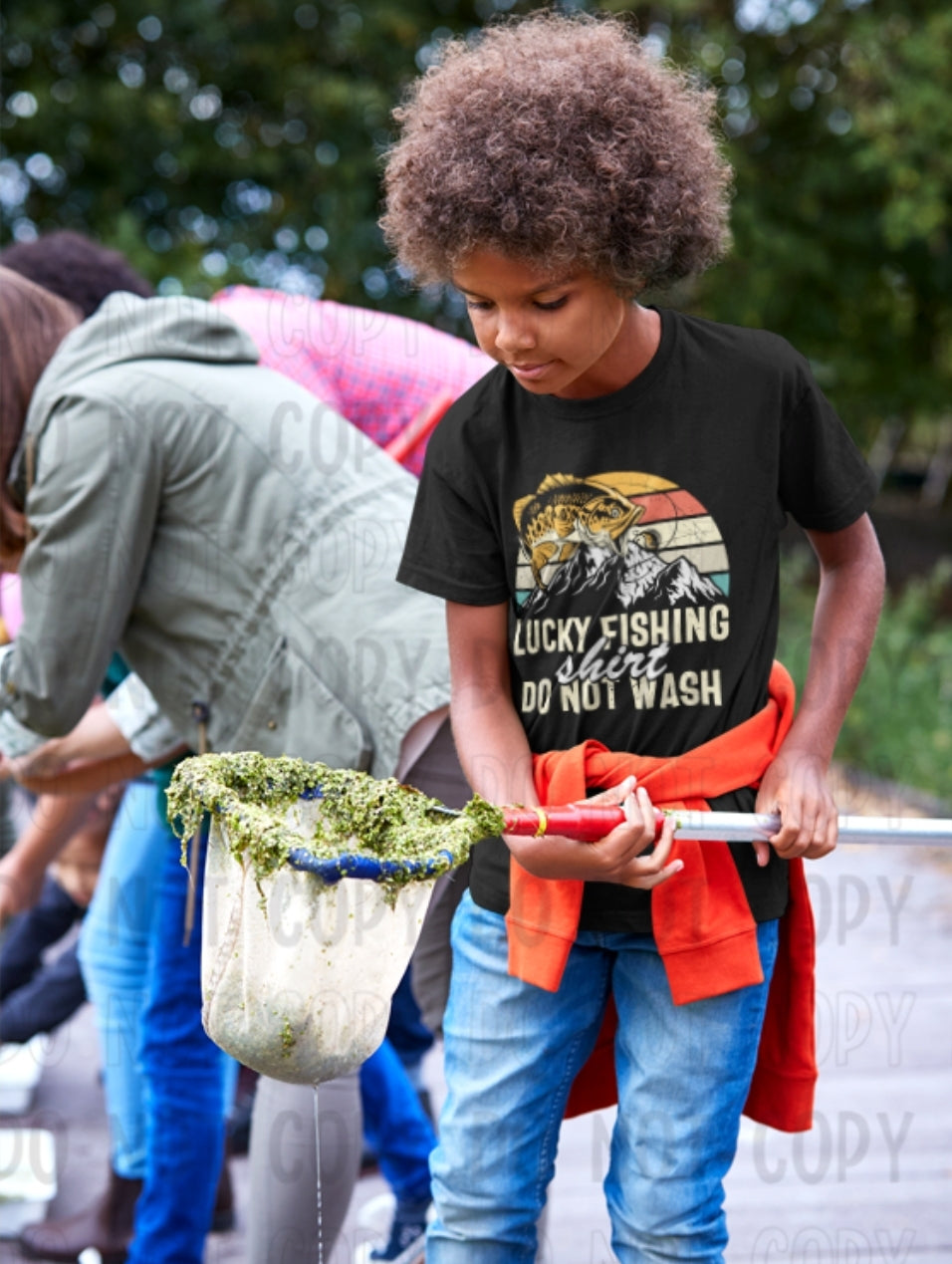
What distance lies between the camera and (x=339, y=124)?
955 centimetres

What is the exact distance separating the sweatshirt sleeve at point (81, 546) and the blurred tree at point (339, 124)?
22.0 feet

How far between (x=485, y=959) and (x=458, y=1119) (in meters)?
0.19

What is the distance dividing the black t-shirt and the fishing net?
11.2 inches

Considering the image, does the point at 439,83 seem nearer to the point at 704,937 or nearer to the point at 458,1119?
the point at 704,937

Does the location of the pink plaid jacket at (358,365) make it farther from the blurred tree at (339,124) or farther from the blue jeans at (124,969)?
the blurred tree at (339,124)

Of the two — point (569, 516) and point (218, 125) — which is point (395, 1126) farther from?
point (218, 125)

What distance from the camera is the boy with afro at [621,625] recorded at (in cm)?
170

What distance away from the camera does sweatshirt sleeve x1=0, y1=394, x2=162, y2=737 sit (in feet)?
6.59

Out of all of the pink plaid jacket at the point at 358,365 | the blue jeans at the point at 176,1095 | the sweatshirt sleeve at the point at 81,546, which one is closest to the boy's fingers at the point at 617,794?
the sweatshirt sleeve at the point at 81,546

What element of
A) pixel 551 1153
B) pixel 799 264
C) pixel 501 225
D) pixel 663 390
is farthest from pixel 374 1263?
pixel 799 264

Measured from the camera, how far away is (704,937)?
175cm

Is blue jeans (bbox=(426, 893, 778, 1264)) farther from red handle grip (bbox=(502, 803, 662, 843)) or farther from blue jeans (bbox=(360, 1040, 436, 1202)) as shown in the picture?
blue jeans (bbox=(360, 1040, 436, 1202))

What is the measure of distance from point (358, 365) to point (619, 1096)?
146 centimetres

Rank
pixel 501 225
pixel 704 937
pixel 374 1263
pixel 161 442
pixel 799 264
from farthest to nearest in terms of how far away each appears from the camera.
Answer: pixel 799 264 → pixel 374 1263 → pixel 161 442 → pixel 704 937 → pixel 501 225
